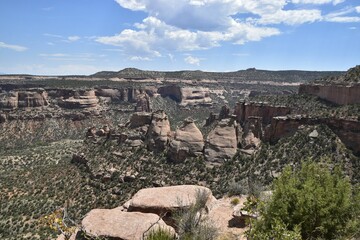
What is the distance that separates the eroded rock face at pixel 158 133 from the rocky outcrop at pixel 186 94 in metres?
112

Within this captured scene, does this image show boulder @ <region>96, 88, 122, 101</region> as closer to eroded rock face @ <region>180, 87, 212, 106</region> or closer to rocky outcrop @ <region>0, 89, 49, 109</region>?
rocky outcrop @ <region>0, 89, 49, 109</region>

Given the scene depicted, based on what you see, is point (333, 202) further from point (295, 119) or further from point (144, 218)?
point (295, 119)

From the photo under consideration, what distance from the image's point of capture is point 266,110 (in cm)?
6319

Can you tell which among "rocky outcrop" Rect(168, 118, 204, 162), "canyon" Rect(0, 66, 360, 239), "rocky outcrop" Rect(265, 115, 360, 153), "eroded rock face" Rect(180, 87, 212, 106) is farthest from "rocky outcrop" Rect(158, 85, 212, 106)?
"rocky outcrop" Rect(265, 115, 360, 153)

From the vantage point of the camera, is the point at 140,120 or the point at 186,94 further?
the point at 186,94

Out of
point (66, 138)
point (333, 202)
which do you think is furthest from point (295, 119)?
point (66, 138)

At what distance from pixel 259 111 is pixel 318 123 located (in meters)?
13.6

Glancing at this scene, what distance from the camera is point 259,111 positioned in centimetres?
6372

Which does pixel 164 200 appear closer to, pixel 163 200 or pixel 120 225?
pixel 163 200

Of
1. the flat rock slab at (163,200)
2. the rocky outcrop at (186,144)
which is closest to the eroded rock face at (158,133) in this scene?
the rocky outcrop at (186,144)

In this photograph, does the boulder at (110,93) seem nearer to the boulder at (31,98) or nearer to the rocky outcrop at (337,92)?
the boulder at (31,98)

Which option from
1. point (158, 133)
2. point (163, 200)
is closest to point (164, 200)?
point (163, 200)

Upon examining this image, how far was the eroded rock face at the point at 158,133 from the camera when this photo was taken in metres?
61.1

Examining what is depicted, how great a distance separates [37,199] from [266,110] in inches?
1632
